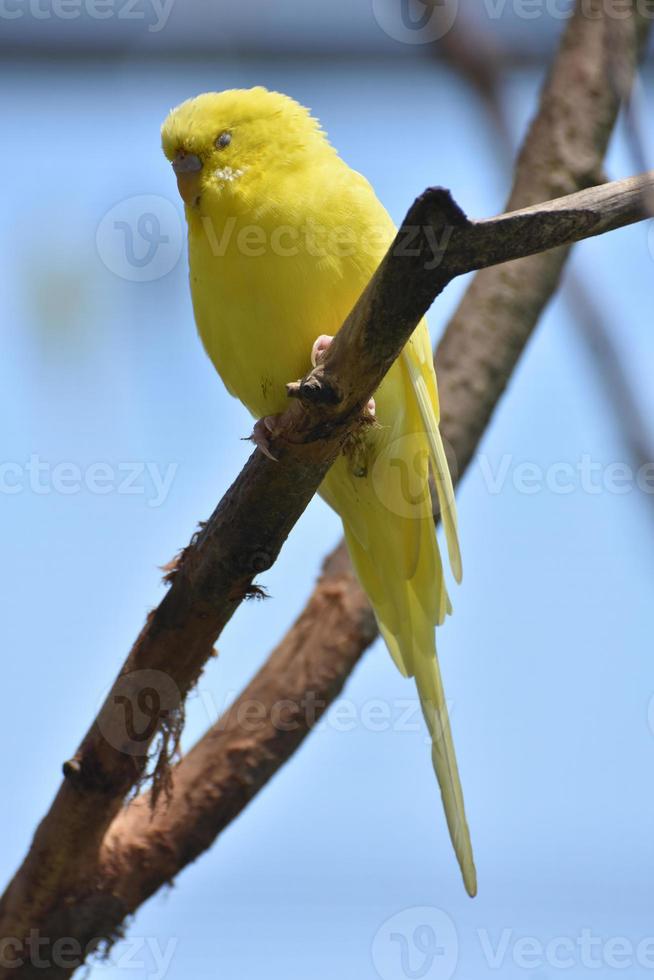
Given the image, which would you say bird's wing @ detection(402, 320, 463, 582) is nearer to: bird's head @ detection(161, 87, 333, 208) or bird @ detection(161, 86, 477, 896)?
bird @ detection(161, 86, 477, 896)

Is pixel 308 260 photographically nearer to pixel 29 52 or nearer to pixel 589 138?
pixel 29 52

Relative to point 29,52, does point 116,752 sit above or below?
below

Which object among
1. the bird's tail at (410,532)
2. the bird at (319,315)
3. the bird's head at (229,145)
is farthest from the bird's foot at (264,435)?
the bird's head at (229,145)

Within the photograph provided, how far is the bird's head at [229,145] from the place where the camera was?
3.88 m

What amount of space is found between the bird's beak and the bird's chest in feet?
0.48

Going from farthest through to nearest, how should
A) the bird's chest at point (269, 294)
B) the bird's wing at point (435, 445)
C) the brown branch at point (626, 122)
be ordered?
the bird's wing at point (435, 445) < the bird's chest at point (269, 294) < the brown branch at point (626, 122)

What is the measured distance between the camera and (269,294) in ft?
12.1

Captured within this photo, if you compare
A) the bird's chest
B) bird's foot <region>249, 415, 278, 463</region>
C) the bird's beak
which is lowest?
bird's foot <region>249, 415, 278, 463</region>

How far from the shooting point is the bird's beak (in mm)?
3938

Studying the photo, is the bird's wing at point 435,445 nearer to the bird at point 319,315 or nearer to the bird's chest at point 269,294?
Answer: the bird at point 319,315

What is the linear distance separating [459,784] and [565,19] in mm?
3797

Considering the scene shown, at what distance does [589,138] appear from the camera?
5355 mm

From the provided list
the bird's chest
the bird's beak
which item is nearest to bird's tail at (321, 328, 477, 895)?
the bird's chest

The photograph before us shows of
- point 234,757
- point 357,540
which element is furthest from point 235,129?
point 234,757
